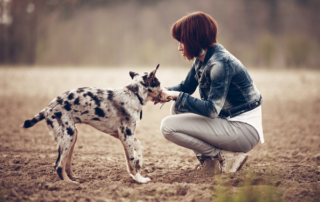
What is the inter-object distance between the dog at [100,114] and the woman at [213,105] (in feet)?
1.21

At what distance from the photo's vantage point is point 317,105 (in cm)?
923

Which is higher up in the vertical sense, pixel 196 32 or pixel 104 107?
pixel 196 32

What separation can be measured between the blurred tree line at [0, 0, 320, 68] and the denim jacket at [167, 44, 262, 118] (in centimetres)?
2208

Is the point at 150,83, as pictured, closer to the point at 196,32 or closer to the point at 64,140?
the point at 196,32

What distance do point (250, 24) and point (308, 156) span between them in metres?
28.7

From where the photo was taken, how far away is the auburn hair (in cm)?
298

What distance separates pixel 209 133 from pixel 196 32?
3.96 ft

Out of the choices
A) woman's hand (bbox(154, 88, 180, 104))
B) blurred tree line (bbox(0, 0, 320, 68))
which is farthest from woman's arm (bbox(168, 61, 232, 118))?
blurred tree line (bbox(0, 0, 320, 68))

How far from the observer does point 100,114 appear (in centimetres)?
299

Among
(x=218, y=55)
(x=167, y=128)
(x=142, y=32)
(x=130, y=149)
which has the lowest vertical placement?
(x=130, y=149)

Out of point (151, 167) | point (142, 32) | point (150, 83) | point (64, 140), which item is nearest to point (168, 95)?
point (150, 83)

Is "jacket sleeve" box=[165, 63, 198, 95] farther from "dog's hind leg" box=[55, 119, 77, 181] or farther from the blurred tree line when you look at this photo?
the blurred tree line

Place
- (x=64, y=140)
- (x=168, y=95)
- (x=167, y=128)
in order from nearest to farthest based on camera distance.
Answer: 1. (x=64, y=140)
2. (x=168, y=95)
3. (x=167, y=128)

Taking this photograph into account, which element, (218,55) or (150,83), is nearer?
(218,55)
